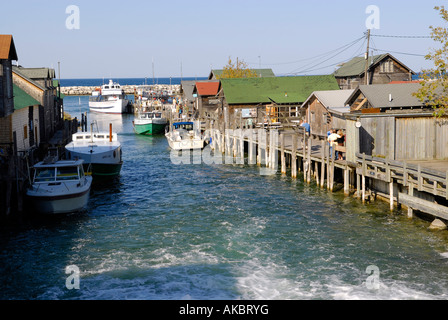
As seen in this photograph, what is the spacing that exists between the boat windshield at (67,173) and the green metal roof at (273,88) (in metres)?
28.7

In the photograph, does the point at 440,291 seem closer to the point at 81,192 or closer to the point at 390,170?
the point at 390,170

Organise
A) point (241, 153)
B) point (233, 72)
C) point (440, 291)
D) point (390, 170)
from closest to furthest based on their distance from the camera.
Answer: point (440, 291)
point (390, 170)
point (241, 153)
point (233, 72)

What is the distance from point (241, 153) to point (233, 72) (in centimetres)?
4440

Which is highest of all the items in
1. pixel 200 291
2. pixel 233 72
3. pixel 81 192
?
pixel 233 72

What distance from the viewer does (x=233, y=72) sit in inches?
3526

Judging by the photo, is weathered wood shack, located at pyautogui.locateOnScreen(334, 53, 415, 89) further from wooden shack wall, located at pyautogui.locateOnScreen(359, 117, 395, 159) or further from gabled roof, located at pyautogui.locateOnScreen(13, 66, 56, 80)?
gabled roof, located at pyautogui.locateOnScreen(13, 66, 56, 80)

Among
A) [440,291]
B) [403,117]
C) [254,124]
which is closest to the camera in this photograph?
[440,291]

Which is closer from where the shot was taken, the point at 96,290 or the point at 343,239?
the point at 96,290


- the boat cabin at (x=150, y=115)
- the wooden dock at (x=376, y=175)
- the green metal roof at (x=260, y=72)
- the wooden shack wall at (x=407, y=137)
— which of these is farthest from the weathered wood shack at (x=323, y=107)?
the green metal roof at (x=260, y=72)

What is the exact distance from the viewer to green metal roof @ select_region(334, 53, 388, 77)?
203ft

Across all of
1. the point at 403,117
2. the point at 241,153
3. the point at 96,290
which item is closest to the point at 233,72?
the point at 241,153

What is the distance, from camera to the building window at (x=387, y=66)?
61350mm

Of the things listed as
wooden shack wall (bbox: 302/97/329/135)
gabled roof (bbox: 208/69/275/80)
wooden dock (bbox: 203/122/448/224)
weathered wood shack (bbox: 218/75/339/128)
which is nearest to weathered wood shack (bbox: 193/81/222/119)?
weathered wood shack (bbox: 218/75/339/128)

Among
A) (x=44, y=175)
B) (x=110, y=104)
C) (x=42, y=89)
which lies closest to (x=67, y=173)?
(x=44, y=175)
